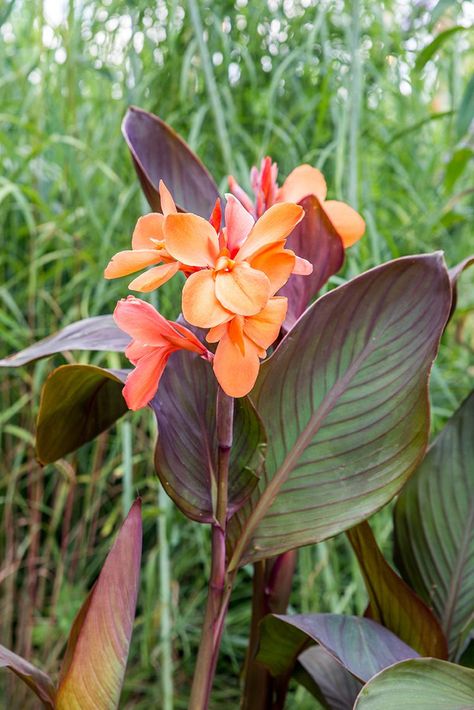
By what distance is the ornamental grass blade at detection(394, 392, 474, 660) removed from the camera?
70 cm

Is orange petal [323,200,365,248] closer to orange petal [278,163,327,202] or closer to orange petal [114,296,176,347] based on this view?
orange petal [278,163,327,202]

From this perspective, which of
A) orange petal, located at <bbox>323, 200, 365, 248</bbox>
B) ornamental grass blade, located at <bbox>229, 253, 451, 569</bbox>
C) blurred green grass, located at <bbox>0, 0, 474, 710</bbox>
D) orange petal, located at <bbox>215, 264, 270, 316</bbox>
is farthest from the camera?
blurred green grass, located at <bbox>0, 0, 474, 710</bbox>

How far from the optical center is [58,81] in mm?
1303

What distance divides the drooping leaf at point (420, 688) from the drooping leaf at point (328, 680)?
0.17 metres

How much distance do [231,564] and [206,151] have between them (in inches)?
30.8

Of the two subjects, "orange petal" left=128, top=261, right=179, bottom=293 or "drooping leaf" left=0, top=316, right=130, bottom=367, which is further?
"drooping leaf" left=0, top=316, right=130, bottom=367

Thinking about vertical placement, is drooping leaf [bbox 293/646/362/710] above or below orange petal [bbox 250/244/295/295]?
below

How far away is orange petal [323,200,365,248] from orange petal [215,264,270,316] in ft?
0.77

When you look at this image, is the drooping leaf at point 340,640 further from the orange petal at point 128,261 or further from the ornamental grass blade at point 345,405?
the orange petal at point 128,261

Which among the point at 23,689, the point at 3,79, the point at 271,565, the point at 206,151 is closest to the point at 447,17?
the point at 206,151

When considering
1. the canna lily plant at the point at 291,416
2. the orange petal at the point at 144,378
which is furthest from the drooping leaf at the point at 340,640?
the orange petal at the point at 144,378

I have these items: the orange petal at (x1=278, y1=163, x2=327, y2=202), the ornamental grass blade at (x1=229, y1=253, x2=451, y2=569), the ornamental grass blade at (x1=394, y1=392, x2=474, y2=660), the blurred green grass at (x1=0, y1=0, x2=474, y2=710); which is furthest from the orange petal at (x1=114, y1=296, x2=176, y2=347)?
the blurred green grass at (x1=0, y1=0, x2=474, y2=710)

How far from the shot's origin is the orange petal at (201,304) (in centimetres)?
44

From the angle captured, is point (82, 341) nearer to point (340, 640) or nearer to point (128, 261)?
point (128, 261)
